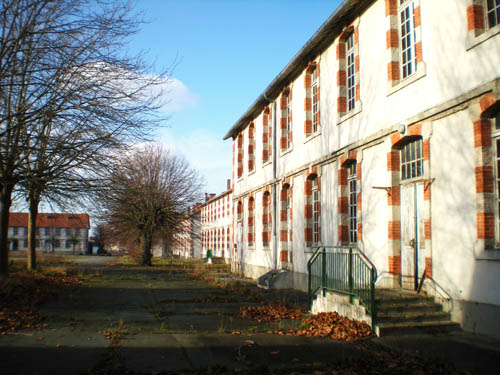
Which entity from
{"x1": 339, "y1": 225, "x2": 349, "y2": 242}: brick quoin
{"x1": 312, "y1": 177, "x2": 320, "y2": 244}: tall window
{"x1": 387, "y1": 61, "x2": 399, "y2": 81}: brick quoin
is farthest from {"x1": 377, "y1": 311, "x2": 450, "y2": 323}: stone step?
{"x1": 312, "y1": 177, "x2": 320, "y2": 244}: tall window

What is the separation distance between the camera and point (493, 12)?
9109 millimetres

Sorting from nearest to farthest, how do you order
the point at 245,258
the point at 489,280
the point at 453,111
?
the point at 489,280, the point at 453,111, the point at 245,258

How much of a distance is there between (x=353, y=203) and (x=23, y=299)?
30.8 feet

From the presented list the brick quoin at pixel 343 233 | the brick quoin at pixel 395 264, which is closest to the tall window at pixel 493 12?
the brick quoin at pixel 395 264

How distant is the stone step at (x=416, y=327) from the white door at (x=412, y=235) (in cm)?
165

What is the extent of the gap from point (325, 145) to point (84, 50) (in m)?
7.95

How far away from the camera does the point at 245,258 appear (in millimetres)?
25984

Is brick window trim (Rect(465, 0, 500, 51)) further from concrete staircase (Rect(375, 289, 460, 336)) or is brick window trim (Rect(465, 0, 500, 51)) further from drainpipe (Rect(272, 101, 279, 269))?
drainpipe (Rect(272, 101, 279, 269))

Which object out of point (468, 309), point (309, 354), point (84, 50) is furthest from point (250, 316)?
point (84, 50)

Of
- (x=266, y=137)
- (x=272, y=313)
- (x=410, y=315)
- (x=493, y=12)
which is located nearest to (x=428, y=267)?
(x=410, y=315)

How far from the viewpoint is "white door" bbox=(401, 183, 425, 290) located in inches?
424

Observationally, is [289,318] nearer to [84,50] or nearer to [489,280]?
[489,280]

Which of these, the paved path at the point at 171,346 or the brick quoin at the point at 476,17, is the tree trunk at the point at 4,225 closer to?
the paved path at the point at 171,346

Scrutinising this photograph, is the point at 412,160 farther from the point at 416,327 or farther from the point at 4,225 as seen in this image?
the point at 4,225
